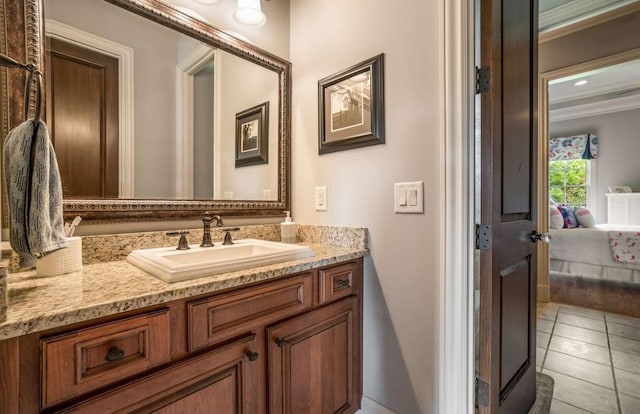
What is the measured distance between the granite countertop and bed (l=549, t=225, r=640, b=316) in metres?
3.49

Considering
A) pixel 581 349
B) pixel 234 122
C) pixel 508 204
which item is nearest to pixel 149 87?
pixel 234 122

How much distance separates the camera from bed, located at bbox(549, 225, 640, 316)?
3.01 metres

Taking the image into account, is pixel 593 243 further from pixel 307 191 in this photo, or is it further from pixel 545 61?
pixel 307 191

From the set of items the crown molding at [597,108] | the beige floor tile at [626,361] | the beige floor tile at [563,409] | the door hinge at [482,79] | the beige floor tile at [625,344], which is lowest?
the beige floor tile at [563,409]

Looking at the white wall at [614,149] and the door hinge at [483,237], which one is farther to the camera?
the white wall at [614,149]

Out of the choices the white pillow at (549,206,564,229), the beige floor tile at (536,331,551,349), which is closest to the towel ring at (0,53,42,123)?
the beige floor tile at (536,331,551,349)

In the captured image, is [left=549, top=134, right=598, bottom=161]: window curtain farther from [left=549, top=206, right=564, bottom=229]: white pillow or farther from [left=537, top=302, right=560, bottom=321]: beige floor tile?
[left=537, top=302, right=560, bottom=321]: beige floor tile

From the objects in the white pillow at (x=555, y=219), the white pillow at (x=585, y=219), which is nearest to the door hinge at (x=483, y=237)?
the white pillow at (x=555, y=219)

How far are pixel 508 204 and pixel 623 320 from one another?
7.77 ft

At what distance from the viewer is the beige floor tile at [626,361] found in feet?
5.70

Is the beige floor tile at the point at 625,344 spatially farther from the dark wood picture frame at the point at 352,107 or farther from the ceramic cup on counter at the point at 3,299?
the ceramic cup on counter at the point at 3,299

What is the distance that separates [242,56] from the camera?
1532mm

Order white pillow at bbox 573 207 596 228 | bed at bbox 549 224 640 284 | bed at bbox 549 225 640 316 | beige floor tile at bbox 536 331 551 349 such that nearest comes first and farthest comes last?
beige floor tile at bbox 536 331 551 349
bed at bbox 549 225 640 316
bed at bbox 549 224 640 284
white pillow at bbox 573 207 596 228

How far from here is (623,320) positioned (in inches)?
95.3
